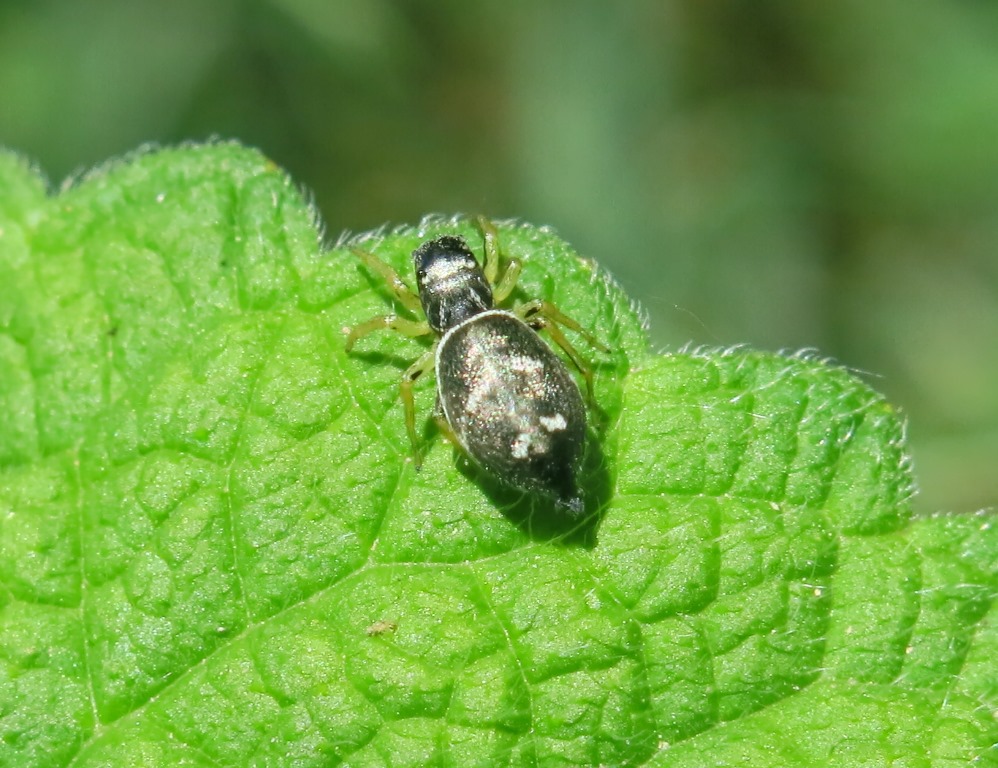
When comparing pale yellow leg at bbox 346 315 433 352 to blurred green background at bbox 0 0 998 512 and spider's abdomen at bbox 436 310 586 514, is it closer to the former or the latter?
spider's abdomen at bbox 436 310 586 514

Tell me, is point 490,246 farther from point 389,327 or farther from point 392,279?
point 389,327

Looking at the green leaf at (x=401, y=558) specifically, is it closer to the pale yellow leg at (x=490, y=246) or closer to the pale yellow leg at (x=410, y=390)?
the pale yellow leg at (x=410, y=390)

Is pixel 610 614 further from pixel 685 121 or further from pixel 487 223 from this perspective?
pixel 685 121

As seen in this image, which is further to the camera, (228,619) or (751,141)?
(751,141)

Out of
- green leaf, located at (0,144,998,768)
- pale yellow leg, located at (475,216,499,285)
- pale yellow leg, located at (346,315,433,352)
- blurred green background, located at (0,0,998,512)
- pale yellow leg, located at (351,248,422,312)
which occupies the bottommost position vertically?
green leaf, located at (0,144,998,768)

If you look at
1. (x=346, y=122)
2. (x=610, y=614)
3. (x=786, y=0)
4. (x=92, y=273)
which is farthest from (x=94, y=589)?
(x=786, y=0)

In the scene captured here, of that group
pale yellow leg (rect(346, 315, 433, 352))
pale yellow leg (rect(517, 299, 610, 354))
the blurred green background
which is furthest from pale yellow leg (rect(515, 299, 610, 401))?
the blurred green background

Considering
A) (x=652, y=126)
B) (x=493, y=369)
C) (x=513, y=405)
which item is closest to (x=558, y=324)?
(x=493, y=369)
